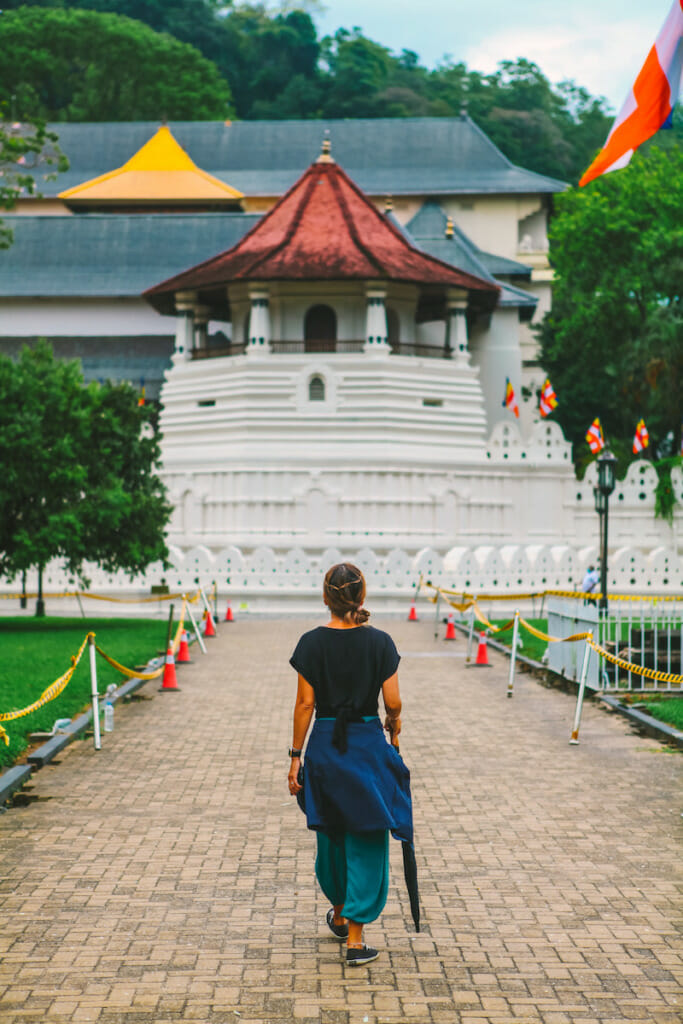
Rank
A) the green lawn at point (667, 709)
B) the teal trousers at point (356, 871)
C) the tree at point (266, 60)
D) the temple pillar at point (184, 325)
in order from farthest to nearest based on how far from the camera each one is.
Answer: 1. the tree at point (266, 60)
2. the temple pillar at point (184, 325)
3. the green lawn at point (667, 709)
4. the teal trousers at point (356, 871)

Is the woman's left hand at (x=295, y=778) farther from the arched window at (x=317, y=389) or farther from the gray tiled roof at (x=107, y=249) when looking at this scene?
the gray tiled roof at (x=107, y=249)

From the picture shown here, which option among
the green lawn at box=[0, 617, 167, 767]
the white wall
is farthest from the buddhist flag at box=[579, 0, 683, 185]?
the white wall

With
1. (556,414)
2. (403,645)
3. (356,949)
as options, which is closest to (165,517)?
(403,645)

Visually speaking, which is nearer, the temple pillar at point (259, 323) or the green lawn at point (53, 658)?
the green lawn at point (53, 658)

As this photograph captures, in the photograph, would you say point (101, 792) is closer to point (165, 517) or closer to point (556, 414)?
point (165, 517)

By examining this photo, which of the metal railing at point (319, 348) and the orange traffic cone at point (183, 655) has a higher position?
the metal railing at point (319, 348)

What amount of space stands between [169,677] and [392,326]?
29895 mm

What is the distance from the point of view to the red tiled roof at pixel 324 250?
4125 centimetres

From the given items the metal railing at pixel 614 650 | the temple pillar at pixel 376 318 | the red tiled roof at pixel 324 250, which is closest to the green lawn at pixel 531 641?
the metal railing at pixel 614 650

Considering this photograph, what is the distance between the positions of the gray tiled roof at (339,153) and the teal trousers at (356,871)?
58.2 metres

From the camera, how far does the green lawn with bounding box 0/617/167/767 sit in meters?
12.3

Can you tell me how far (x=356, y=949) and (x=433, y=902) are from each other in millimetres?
1124

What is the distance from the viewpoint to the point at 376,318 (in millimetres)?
41562

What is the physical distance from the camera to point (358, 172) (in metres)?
66.4
